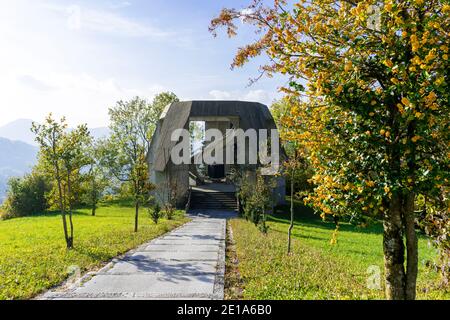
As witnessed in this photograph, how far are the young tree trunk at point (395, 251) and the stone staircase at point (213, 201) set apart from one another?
21.6 metres

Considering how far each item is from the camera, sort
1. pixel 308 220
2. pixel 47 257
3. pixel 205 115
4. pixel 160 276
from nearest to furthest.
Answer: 1. pixel 160 276
2. pixel 47 257
3. pixel 308 220
4. pixel 205 115

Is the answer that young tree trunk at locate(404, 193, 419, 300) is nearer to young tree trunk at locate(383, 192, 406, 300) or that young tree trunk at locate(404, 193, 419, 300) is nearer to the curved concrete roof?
young tree trunk at locate(383, 192, 406, 300)

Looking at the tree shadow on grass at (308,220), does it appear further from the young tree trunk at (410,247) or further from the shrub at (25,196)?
the shrub at (25,196)

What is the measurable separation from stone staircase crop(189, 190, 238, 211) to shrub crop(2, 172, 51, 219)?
1500 centimetres

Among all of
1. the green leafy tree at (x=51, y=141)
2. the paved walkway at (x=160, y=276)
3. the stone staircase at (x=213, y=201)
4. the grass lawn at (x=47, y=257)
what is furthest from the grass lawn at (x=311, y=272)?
the stone staircase at (x=213, y=201)

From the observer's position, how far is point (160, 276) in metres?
7.55

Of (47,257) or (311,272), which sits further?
(47,257)

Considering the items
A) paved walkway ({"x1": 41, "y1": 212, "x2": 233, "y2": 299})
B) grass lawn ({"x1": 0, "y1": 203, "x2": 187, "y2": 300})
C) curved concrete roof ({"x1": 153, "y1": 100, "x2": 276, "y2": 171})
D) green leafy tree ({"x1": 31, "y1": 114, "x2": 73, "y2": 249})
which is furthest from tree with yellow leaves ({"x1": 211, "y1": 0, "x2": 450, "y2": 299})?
curved concrete roof ({"x1": 153, "y1": 100, "x2": 276, "y2": 171})

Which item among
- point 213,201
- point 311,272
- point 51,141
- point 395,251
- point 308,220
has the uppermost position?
point 51,141

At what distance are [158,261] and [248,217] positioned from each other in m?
12.1

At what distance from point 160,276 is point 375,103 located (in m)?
5.90

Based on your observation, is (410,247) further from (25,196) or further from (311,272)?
(25,196)

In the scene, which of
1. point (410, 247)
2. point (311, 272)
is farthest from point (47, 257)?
point (410, 247)
